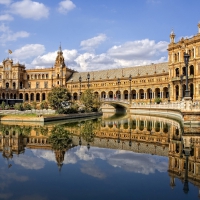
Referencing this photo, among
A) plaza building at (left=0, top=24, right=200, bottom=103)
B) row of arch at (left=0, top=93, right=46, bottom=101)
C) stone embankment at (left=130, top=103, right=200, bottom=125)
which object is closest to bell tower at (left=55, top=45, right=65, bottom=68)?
plaza building at (left=0, top=24, right=200, bottom=103)

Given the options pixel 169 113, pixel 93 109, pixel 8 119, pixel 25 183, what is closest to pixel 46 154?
pixel 25 183

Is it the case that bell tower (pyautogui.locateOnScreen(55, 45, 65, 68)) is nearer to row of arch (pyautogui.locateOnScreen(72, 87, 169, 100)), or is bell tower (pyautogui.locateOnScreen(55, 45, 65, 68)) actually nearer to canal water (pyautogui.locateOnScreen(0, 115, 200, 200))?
row of arch (pyautogui.locateOnScreen(72, 87, 169, 100))

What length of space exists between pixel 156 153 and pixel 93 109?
46567 millimetres

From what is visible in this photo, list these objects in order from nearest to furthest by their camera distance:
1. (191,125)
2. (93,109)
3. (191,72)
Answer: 1. (191,125)
2. (93,109)
3. (191,72)

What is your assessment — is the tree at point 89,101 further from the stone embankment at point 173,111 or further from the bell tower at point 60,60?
the bell tower at point 60,60

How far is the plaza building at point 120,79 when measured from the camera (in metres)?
69.8

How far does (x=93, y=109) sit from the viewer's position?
6384 centimetres

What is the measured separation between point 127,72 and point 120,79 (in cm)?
452

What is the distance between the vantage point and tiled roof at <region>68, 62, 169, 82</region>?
95375 mm

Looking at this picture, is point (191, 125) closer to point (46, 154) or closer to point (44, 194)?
point (46, 154)

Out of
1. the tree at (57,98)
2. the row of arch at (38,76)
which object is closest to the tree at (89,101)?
the tree at (57,98)

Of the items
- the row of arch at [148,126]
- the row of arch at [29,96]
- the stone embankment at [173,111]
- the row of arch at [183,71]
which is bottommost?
the row of arch at [148,126]

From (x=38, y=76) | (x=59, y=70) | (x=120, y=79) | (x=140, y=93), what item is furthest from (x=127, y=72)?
A: (x=38, y=76)

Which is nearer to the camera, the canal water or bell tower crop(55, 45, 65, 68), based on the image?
the canal water
